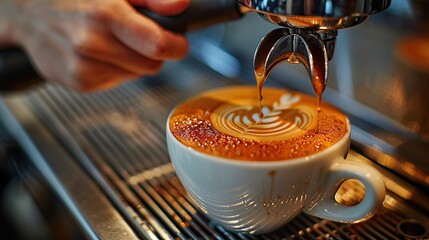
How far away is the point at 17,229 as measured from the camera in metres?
0.79

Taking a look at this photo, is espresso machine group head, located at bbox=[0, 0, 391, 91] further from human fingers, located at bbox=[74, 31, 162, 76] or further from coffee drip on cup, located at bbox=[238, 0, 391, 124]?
human fingers, located at bbox=[74, 31, 162, 76]

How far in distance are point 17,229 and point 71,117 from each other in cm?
24

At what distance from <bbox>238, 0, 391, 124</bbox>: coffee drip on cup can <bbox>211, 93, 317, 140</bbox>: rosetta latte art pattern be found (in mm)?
36

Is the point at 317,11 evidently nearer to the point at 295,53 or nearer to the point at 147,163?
the point at 295,53

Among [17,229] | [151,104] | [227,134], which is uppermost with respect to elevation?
[227,134]

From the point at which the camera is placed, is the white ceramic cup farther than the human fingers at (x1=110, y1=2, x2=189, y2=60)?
No

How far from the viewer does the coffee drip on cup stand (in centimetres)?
35

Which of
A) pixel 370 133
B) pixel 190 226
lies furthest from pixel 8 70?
pixel 370 133

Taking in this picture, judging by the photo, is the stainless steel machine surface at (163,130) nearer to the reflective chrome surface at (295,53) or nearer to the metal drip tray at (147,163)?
the metal drip tray at (147,163)

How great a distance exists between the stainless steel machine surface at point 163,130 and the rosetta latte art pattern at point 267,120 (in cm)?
9

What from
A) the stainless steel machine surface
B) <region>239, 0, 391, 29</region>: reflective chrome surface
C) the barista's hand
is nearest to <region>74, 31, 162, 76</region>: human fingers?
the barista's hand

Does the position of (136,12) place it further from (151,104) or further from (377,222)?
(377,222)

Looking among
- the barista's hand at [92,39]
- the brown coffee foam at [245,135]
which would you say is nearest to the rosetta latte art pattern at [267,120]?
the brown coffee foam at [245,135]

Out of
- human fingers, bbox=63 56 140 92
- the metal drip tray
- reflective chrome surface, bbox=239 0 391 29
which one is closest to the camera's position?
reflective chrome surface, bbox=239 0 391 29
